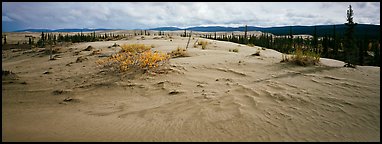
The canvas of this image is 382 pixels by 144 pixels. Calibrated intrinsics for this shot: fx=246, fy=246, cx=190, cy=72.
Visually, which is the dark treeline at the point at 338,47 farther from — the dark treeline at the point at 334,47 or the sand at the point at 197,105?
the sand at the point at 197,105

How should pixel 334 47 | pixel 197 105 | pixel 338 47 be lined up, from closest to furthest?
pixel 197 105
pixel 334 47
pixel 338 47

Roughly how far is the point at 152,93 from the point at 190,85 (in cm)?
84

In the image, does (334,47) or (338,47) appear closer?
(334,47)

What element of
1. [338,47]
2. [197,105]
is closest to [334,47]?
[338,47]

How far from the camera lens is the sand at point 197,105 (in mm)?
3164

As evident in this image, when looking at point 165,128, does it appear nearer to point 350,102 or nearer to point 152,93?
point 152,93

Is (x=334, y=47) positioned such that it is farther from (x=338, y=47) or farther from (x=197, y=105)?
(x=197, y=105)

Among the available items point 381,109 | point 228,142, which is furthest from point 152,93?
point 381,109

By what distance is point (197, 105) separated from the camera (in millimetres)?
4129

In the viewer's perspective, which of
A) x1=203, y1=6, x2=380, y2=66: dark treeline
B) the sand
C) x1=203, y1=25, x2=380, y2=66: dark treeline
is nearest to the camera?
the sand

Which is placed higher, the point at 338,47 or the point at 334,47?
the point at 338,47

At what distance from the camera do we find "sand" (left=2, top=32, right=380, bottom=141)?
316 cm

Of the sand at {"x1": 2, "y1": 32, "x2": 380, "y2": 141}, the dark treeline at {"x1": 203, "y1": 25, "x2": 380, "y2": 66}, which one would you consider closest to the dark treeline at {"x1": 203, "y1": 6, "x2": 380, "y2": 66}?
the dark treeline at {"x1": 203, "y1": 25, "x2": 380, "y2": 66}

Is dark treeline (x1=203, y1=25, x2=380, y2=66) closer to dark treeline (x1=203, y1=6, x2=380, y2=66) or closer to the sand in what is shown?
dark treeline (x1=203, y1=6, x2=380, y2=66)
